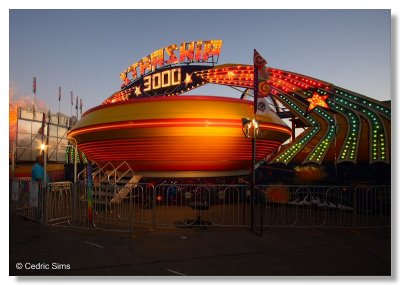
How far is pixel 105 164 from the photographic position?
13.3 m

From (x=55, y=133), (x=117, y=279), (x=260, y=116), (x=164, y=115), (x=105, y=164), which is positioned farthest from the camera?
(x=55, y=133)

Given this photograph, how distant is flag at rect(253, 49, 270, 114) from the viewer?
8.42m

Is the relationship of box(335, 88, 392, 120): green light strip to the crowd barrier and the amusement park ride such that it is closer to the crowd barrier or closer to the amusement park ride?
the amusement park ride

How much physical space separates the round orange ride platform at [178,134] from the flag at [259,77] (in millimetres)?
2475

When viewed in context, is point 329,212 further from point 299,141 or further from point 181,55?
point 181,55

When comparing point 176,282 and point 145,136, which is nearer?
point 176,282

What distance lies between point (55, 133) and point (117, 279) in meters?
26.4

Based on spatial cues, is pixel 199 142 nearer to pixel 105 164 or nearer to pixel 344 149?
pixel 105 164

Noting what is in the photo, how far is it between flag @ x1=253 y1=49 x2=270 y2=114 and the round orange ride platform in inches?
97.5

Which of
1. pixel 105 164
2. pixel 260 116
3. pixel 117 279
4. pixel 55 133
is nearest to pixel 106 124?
pixel 105 164

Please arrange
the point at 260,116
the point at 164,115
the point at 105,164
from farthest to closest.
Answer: the point at 105,164
the point at 260,116
the point at 164,115

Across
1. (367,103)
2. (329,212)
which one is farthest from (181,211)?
(367,103)

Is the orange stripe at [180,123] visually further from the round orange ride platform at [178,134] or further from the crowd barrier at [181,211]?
the crowd barrier at [181,211]

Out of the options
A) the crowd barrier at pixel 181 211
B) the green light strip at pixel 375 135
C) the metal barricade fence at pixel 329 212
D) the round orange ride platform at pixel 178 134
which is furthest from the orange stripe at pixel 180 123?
the green light strip at pixel 375 135
